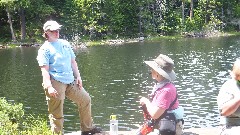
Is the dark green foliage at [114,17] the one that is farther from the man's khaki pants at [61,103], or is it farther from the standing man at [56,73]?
the standing man at [56,73]

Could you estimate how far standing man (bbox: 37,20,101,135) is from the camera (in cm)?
746

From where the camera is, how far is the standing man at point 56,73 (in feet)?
24.5

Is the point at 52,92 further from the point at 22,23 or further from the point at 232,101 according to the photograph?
the point at 22,23

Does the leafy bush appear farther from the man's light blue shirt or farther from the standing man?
the man's light blue shirt

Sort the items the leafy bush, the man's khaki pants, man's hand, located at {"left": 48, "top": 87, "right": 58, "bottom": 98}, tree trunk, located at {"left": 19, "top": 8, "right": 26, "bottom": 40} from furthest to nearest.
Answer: tree trunk, located at {"left": 19, "top": 8, "right": 26, "bottom": 40} → the man's khaki pants → man's hand, located at {"left": 48, "top": 87, "right": 58, "bottom": 98} → the leafy bush

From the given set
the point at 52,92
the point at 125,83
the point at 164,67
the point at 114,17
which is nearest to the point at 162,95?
the point at 164,67

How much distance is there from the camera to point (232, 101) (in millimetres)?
5445

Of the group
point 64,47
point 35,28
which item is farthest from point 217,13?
point 64,47

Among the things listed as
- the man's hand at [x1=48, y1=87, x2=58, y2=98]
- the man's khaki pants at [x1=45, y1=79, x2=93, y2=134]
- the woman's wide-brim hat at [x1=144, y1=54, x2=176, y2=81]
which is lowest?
the man's khaki pants at [x1=45, y1=79, x2=93, y2=134]

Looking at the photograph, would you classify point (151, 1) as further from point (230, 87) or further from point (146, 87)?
point (230, 87)

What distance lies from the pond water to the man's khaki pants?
559 cm

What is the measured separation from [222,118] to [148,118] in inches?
48.4

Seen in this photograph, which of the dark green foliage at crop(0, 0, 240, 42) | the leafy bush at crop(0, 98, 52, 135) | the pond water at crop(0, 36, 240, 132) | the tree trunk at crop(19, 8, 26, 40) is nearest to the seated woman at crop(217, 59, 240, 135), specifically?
the leafy bush at crop(0, 98, 52, 135)

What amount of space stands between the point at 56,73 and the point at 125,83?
15.0 metres
